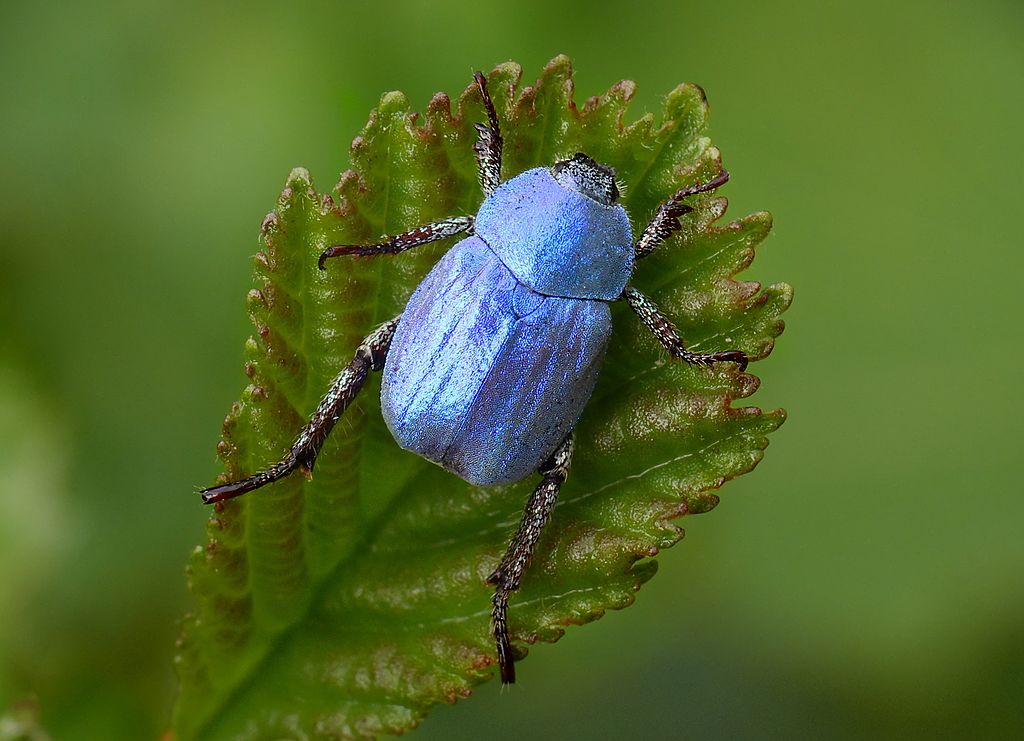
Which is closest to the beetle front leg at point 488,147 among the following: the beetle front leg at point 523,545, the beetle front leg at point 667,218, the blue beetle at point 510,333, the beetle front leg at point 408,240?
the blue beetle at point 510,333

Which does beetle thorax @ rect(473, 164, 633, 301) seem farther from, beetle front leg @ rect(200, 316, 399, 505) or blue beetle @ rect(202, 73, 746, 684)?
beetle front leg @ rect(200, 316, 399, 505)

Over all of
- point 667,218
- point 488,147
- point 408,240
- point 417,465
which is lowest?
point 417,465

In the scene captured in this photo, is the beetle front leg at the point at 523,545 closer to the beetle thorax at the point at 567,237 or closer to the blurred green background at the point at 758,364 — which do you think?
the beetle thorax at the point at 567,237

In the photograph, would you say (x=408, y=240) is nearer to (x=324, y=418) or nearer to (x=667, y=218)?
(x=324, y=418)

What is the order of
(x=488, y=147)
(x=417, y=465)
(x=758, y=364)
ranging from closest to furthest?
(x=488, y=147) < (x=417, y=465) < (x=758, y=364)

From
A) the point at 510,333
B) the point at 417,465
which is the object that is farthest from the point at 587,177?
the point at 417,465

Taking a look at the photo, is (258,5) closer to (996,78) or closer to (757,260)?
(757,260)
